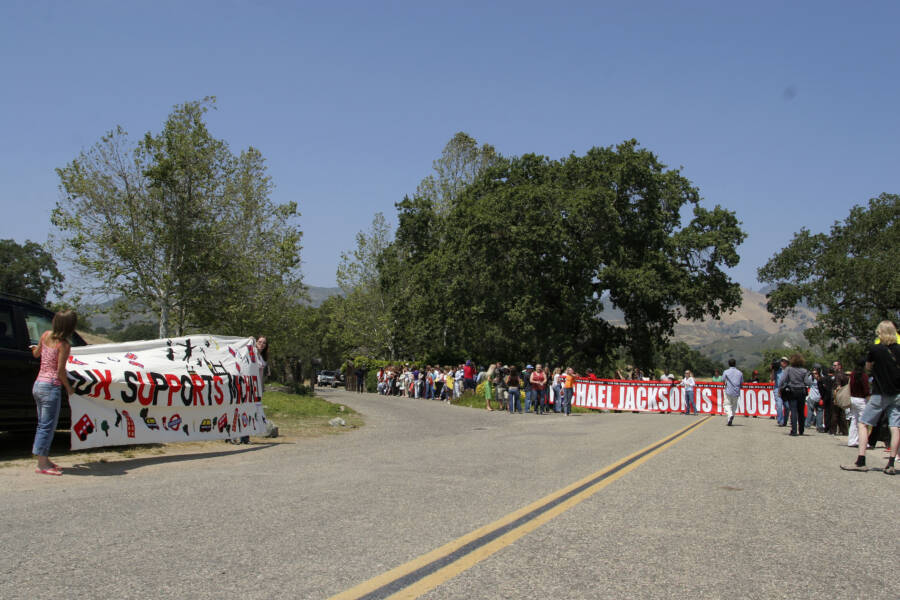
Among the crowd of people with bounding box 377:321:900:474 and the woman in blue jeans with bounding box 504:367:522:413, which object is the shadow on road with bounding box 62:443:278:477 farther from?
the woman in blue jeans with bounding box 504:367:522:413

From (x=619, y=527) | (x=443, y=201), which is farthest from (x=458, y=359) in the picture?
(x=619, y=527)

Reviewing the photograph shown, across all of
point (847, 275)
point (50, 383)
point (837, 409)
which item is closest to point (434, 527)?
point (50, 383)

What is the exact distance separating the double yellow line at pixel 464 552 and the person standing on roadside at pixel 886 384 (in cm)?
458

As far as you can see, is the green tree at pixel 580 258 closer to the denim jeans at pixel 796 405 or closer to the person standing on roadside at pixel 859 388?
the denim jeans at pixel 796 405

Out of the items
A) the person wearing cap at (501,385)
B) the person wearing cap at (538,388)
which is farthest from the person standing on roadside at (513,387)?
the person wearing cap at (501,385)

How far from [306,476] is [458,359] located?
42236mm

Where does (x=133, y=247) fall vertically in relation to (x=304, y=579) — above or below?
above

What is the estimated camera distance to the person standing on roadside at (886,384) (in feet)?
31.1

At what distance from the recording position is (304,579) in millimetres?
4027

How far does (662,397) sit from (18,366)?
86.3 ft

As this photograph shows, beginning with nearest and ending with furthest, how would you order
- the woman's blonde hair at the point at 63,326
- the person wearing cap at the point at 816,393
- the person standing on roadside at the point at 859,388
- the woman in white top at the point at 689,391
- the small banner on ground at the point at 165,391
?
the woman's blonde hair at the point at 63,326 → the small banner on ground at the point at 165,391 → the person standing on roadside at the point at 859,388 → the person wearing cap at the point at 816,393 → the woman in white top at the point at 689,391

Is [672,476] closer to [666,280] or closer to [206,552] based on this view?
[206,552]

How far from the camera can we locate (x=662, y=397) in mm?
30562

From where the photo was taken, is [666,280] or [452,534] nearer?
[452,534]
